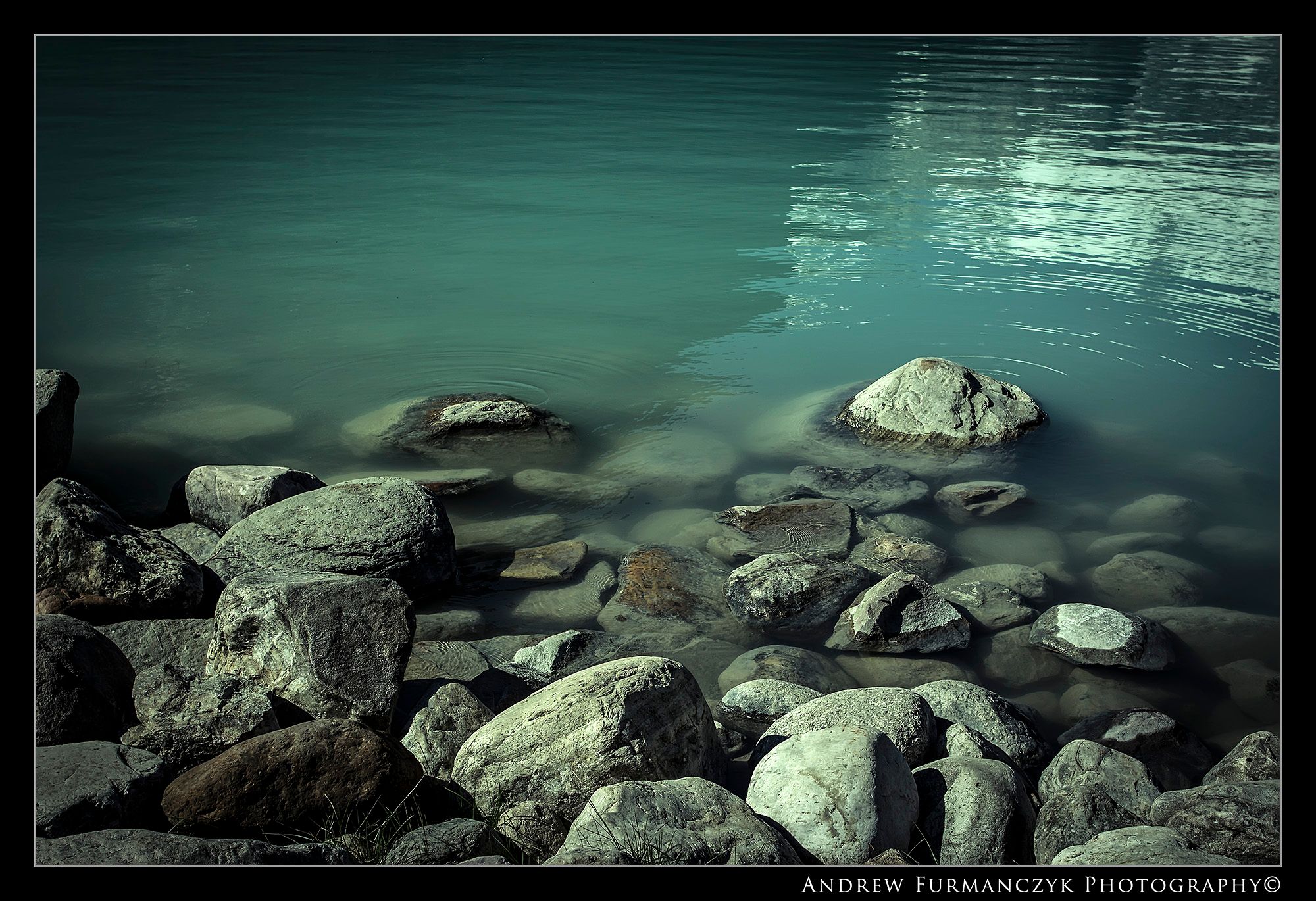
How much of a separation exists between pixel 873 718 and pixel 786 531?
7.42ft

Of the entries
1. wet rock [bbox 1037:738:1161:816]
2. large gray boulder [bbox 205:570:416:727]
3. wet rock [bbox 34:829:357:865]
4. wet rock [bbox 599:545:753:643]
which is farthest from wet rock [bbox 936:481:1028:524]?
wet rock [bbox 34:829:357:865]

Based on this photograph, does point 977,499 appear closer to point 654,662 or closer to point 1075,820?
point 1075,820

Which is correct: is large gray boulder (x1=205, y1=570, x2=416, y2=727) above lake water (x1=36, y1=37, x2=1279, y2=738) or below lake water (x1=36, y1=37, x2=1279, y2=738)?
below

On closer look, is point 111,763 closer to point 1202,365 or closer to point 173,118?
point 1202,365

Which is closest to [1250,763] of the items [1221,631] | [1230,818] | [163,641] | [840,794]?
[1230,818]

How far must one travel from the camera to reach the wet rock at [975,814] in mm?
3488

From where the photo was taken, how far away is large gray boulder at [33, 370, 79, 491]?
246 inches

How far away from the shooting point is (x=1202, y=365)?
905 cm

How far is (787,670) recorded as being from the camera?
195 inches

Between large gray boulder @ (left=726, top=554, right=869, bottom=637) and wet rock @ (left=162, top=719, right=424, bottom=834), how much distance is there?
2472mm

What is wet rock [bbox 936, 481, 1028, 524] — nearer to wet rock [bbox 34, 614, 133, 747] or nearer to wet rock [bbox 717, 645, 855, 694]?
wet rock [bbox 717, 645, 855, 694]

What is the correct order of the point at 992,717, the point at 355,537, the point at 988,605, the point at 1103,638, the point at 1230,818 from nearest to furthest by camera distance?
the point at 1230,818 → the point at 992,717 → the point at 1103,638 → the point at 355,537 → the point at 988,605

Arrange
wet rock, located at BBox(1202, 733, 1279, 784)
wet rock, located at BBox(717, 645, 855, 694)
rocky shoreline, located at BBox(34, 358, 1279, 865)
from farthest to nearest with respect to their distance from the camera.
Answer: wet rock, located at BBox(717, 645, 855, 694) → wet rock, located at BBox(1202, 733, 1279, 784) → rocky shoreline, located at BBox(34, 358, 1279, 865)

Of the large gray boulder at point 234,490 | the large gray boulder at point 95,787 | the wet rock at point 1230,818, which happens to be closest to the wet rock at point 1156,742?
the wet rock at point 1230,818
